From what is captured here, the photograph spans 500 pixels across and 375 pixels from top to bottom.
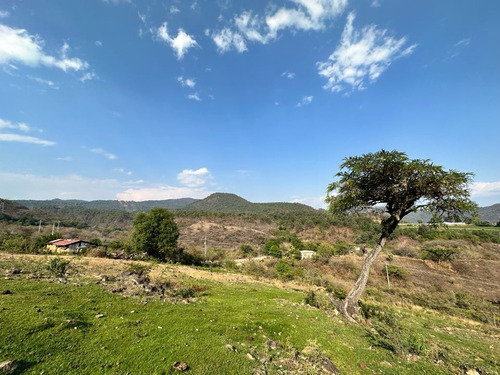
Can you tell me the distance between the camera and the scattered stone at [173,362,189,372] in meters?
4.23

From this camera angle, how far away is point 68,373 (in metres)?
3.64

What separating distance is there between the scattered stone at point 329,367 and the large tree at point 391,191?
547cm

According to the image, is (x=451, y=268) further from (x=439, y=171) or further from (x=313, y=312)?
(x=313, y=312)

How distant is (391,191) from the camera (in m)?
11.8

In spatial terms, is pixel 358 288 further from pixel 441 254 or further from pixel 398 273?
pixel 441 254

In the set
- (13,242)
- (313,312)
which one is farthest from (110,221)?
(313,312)

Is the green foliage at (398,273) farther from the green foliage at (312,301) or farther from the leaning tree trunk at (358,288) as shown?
the green foliage at (312,301)

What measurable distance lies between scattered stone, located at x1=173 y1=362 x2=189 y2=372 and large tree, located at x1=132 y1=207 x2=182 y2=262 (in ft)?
87.9

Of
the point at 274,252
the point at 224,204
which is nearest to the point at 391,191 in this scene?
the point at 274,252

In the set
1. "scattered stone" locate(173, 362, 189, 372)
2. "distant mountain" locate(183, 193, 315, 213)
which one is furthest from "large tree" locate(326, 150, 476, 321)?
"distant mountain" locate(183, 193, 315, 213)

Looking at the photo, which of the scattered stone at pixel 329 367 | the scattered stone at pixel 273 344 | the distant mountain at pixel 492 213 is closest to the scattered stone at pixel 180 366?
the scattered stone at pixel 273 344

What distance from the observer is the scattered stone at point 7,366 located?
11.1 ft

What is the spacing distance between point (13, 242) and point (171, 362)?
97.8ft

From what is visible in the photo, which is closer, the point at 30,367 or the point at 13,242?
the point at 30,367
